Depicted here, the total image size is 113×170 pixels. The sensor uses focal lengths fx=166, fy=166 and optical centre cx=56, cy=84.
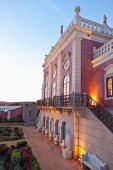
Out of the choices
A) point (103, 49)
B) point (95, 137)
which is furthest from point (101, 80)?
point (95, 137)

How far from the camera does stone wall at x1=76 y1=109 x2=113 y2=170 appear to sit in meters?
8.44

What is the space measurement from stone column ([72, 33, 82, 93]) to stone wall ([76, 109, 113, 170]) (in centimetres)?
276

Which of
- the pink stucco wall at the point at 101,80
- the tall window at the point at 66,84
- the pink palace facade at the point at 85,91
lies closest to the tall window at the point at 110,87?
the pink palace facade at the point at 85,91

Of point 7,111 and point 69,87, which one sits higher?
point 69,87

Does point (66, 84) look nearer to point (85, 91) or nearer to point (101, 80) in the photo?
point (85, 91)

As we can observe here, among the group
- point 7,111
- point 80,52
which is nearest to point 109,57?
point 80,52

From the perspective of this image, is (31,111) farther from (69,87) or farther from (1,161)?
(1,161)

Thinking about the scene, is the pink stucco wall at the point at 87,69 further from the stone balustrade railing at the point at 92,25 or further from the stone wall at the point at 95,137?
the stone wall at the point at 95,137

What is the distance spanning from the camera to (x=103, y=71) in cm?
1296

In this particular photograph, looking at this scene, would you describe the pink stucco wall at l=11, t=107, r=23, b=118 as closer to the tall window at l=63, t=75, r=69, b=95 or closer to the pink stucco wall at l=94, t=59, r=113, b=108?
the tall window at l=63, t=75, r=69, b=95

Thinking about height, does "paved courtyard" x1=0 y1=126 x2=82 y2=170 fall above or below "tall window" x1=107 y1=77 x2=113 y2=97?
below

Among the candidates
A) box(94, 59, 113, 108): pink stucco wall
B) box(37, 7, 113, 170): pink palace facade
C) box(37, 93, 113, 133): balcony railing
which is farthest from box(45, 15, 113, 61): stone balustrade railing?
box(37, 93, 113, 133): balcony railing

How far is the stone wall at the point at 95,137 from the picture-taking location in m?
8.44

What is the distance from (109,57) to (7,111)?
950 inches
